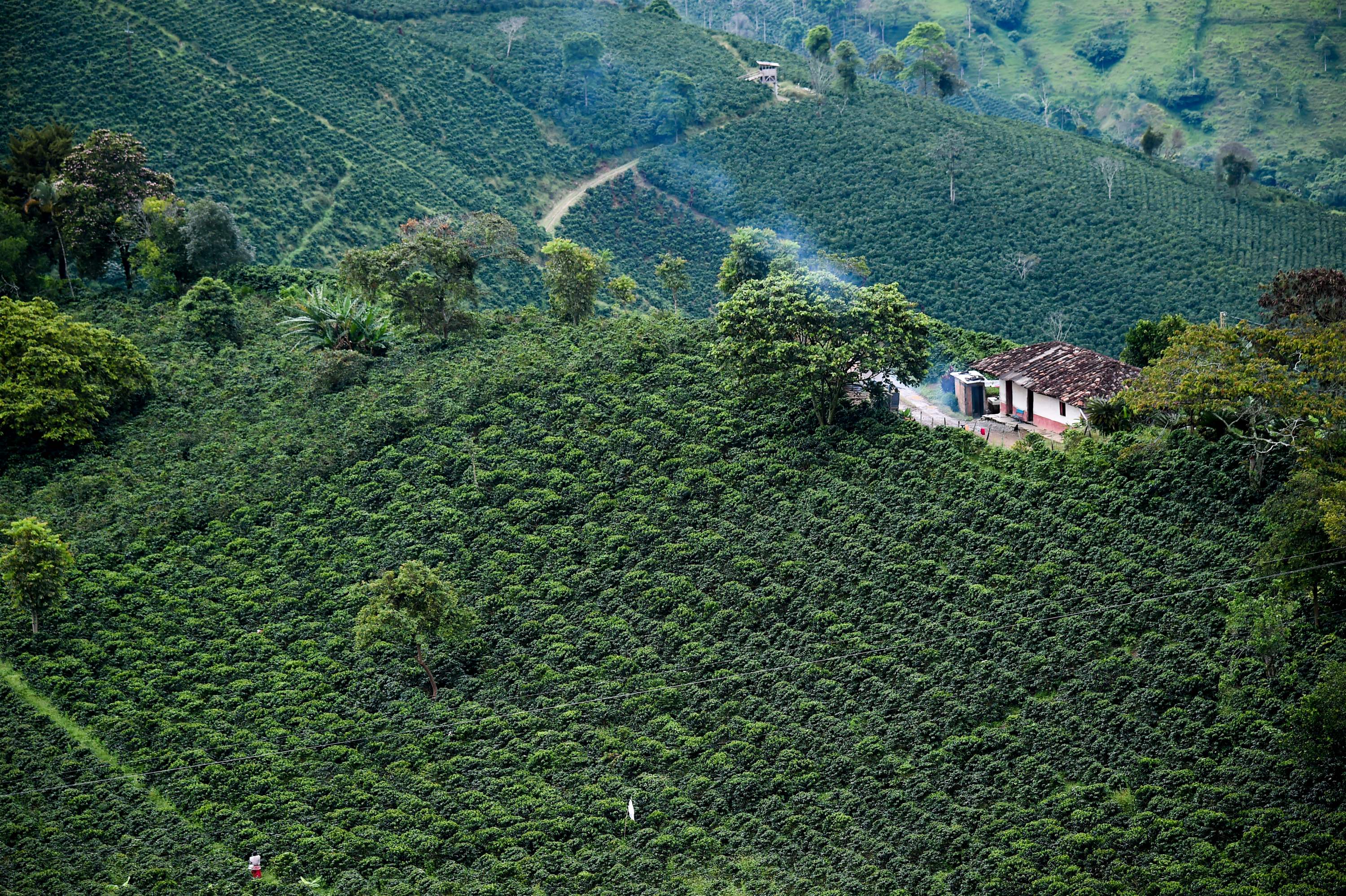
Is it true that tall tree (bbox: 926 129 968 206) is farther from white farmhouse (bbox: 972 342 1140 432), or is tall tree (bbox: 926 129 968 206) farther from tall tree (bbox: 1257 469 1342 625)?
tall tree (bbox: 1257 469 1342 625)

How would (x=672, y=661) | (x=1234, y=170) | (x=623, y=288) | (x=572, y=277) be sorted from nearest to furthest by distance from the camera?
(x=672, y=661), (x=572, y=277), (x=623, y=288), (x=1234, y=170)

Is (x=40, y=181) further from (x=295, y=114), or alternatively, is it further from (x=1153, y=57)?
(x=1153, y=57)

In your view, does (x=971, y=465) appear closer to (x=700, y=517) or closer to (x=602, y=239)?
(x=700, y=517)

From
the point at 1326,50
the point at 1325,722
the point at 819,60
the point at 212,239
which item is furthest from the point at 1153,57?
the point at 1325,722

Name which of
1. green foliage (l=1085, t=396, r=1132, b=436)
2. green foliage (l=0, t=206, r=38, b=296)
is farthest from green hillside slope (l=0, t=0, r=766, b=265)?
green foliage (l=1085, t=396, r=1132, b=436)

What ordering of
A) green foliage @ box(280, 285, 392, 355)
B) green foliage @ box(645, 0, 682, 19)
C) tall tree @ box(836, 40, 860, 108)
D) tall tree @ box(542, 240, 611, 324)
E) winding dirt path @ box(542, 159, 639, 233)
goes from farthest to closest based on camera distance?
green foliage @ box(645, 0, 682, 19)
tall tree @ box(836, 40, 860, 108)
winding dirt path @ box(542, 159, 639, 233)
tall tree @ box(542, 240, 611, 324)
green foliage @ box(280, 285, 392, 355)

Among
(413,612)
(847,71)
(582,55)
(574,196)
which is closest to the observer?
(413,612)

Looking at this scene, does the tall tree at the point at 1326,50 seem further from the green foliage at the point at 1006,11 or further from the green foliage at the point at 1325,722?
the green foliage at the point at 1325,722
